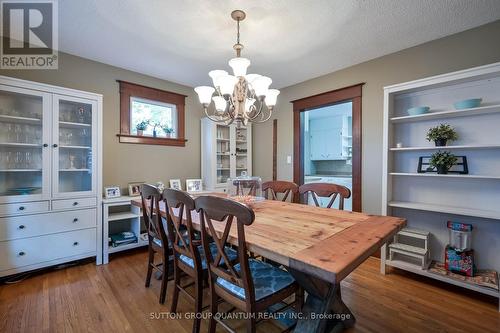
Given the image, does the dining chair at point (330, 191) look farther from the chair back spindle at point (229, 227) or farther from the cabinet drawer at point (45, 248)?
the cabinet drawer at point (45, 248)

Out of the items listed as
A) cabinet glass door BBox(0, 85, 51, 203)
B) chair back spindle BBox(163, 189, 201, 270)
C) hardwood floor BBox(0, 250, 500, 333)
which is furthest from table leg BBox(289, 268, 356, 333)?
cabinet glass door BBox(0, 85, 51, 203)

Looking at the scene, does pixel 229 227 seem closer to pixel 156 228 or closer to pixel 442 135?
pixel 156 228

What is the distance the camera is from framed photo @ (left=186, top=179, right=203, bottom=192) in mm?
3517

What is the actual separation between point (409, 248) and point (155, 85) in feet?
12.4

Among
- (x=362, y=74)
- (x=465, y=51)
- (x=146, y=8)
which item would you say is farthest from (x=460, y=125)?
(x=146, y=8)

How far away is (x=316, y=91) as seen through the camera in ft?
11.1

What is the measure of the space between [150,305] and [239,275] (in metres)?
1.10

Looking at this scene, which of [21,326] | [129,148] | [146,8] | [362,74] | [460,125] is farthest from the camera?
[129,148]

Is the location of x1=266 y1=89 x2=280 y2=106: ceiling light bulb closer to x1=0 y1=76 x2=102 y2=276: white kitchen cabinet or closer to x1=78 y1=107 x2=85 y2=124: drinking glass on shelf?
x1=0 y1=76 x2=102 y2=276: white kitchen cabinet

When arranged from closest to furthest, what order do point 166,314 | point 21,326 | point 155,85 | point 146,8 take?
point 21,326
point 166,314
point 146,8
point 155,85

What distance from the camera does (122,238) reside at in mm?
2768

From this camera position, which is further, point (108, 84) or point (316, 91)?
point (316, 91)

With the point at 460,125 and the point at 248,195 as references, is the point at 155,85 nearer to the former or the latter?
the point at 248,195

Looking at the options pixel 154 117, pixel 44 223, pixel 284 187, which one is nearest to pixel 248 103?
pixel 284 187
